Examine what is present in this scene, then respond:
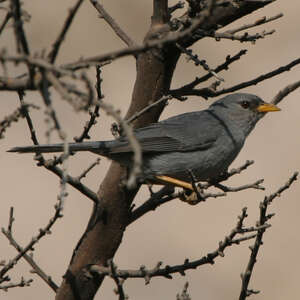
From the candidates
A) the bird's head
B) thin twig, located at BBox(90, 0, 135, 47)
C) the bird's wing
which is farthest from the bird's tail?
the bird's head

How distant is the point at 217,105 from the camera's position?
6.77 metres

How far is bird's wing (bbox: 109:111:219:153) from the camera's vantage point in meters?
5.64

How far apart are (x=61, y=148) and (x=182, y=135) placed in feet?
5.40

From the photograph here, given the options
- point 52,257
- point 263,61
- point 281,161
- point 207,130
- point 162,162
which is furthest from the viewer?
point 263,61

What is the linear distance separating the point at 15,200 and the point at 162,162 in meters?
4.31

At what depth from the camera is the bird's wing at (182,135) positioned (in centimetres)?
564

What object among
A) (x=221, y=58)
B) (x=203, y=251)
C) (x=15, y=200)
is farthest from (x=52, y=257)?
(x=221, y=58)

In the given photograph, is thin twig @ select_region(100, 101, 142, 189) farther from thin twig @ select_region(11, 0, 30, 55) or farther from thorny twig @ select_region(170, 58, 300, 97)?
thorny twig @ select_region(170, 58, 300, 97)

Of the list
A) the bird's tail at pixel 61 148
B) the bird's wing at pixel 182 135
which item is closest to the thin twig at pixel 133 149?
the bird's tail at pixel 61 148

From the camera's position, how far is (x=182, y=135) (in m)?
6.04

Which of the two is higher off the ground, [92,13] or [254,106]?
[92,13]

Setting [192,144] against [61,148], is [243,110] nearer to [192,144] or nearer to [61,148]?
[192,144]

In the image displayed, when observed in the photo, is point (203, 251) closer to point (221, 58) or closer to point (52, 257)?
point (52, 257)

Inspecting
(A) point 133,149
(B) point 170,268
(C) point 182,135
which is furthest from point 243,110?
(A) point 133,149
